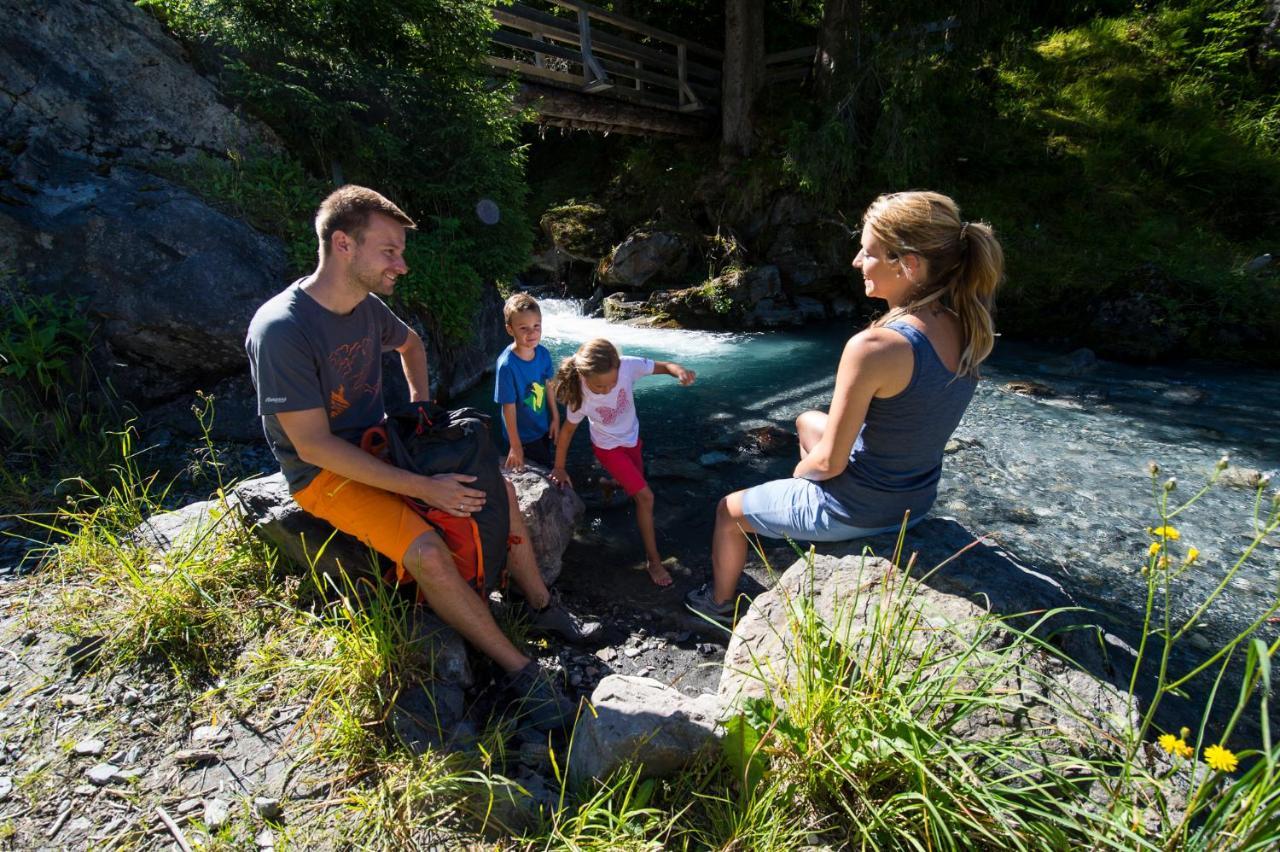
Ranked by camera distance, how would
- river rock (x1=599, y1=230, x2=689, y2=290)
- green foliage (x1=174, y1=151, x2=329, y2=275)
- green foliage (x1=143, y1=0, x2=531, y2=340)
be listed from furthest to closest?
river rock (x1=599, y1=230, x2=689, y2=290), green foliage (x1=143, y1=0, x2=531, y2=340), green foliage (x1=174, y1=151, x2=329, y2=275)

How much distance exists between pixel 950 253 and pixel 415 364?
2915 millimetres

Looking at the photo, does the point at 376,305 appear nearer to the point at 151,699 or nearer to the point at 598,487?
the point at 151,699

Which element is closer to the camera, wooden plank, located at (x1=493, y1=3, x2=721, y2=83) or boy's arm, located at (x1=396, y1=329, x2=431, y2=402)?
boy's arm, located at (x1=396, y1=329, x2=431, y2=402)

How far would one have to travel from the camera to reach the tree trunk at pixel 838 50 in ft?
40.6

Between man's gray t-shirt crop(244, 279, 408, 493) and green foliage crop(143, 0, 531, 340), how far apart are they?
3728mm

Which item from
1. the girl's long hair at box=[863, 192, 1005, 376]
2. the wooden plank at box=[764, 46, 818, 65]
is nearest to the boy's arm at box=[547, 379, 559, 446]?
the girl's long hair at box=[863, 192, 1005, 376]

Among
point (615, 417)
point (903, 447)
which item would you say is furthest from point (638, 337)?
point (903, 447)

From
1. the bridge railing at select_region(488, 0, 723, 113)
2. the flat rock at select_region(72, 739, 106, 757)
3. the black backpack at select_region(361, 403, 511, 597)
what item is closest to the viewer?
the flat rock at select_region(72, 739, 106, 757)

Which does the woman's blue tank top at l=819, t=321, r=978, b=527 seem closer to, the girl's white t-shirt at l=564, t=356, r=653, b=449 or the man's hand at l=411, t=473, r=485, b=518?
the man's hand at l=411, t=473, r=485, b=518

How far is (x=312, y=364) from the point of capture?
284 centimetres

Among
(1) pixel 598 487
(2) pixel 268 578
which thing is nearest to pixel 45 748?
(2) pixel 268 578

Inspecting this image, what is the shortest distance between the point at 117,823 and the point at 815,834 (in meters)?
2.36

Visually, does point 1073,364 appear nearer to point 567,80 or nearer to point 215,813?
point 567,80

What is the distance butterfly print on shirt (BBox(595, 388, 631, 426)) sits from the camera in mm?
4336
